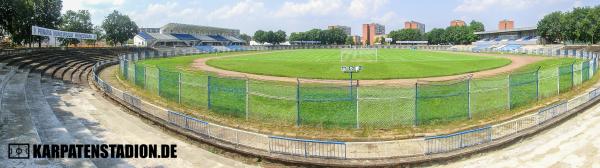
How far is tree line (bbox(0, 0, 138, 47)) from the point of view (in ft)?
169

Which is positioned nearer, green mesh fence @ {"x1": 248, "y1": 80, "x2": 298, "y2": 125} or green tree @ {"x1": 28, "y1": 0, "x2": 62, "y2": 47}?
green mesh fence @ {"x1": 248, "y1": 80, "x2": 298, "y2": 125}

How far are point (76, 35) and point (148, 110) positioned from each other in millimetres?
53780

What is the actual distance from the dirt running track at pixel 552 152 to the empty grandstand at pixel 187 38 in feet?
293

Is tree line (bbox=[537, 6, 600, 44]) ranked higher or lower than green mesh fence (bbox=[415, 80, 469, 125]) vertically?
higher

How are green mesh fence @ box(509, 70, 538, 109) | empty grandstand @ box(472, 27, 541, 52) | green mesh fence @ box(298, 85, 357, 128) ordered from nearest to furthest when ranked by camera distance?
1. green mesh fence @ box(298, 85, 357, 128)
2. green mesh fence @ box(509, 70, 538, 109)
3. empty grandstand @ box(472, 27, 541, 52)

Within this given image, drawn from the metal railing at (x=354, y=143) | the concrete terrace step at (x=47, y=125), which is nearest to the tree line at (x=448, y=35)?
the metal railing at (x=354, y=143)

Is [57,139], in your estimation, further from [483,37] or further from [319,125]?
[483,37]

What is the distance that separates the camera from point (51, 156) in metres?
13.1

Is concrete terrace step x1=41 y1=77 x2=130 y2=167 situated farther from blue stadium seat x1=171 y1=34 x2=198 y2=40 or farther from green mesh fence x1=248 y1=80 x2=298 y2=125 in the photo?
blue stadium seat x1=171 y1=34 x2=198 y2=40

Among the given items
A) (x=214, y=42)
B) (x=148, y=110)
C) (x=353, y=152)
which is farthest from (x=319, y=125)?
(x=214, y=42)

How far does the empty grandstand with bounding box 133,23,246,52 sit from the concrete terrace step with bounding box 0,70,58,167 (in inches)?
3121

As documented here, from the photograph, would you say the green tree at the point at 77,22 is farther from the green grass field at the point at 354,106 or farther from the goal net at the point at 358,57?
the green grass field at the point at 354,106

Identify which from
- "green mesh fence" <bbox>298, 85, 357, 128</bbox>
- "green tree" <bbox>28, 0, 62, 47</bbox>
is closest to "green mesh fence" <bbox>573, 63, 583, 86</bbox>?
"green mesh fence" <bbox>298, 85, 357, 128</bbox>

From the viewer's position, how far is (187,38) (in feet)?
474
